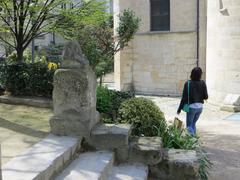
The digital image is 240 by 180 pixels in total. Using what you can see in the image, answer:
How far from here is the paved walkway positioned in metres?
6.80

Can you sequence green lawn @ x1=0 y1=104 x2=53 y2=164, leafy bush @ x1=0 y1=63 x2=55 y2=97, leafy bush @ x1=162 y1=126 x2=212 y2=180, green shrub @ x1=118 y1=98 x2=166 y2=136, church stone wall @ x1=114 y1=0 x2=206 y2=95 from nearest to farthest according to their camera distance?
green lawn @ x1=0 y1=104 x2=53 y2=164
leafy bush @ x1=162 y1=126 x2=212 y2=180
green shrub @ x1=118 y1=98 x2=166 y2=136
leafy bush @ x1=0 y1=63 x2=55 y2=97
church stone wall @ x1=114 y1=0 x2=206 y2=95

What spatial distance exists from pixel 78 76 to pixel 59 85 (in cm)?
32

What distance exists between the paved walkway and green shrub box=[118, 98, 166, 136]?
1.24 m

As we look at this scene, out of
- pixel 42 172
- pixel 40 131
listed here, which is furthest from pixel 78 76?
pixel 42 172

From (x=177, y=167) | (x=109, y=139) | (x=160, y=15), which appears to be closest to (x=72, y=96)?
(x=109, y=139)

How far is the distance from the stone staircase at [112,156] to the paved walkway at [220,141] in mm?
1070

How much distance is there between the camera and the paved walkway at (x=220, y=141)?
268 inches

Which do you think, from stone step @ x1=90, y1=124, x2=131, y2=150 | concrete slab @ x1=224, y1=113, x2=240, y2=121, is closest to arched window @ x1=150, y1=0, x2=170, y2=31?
concrete slab @ x1=224, y1=113, x2=240, y2=121

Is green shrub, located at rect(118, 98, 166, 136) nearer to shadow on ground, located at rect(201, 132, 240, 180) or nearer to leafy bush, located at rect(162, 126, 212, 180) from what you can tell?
leafy bush, located at rect(162, 126, 212, 180)

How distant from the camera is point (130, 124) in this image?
6.37 metres

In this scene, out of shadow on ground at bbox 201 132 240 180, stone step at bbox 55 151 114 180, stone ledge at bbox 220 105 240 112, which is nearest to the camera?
stone step at bbox 55 151 114 180

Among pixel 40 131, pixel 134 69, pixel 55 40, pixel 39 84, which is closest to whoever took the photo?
pixel 40 131

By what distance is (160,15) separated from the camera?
69.6ft

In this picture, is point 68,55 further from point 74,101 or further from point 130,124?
point 130,124
